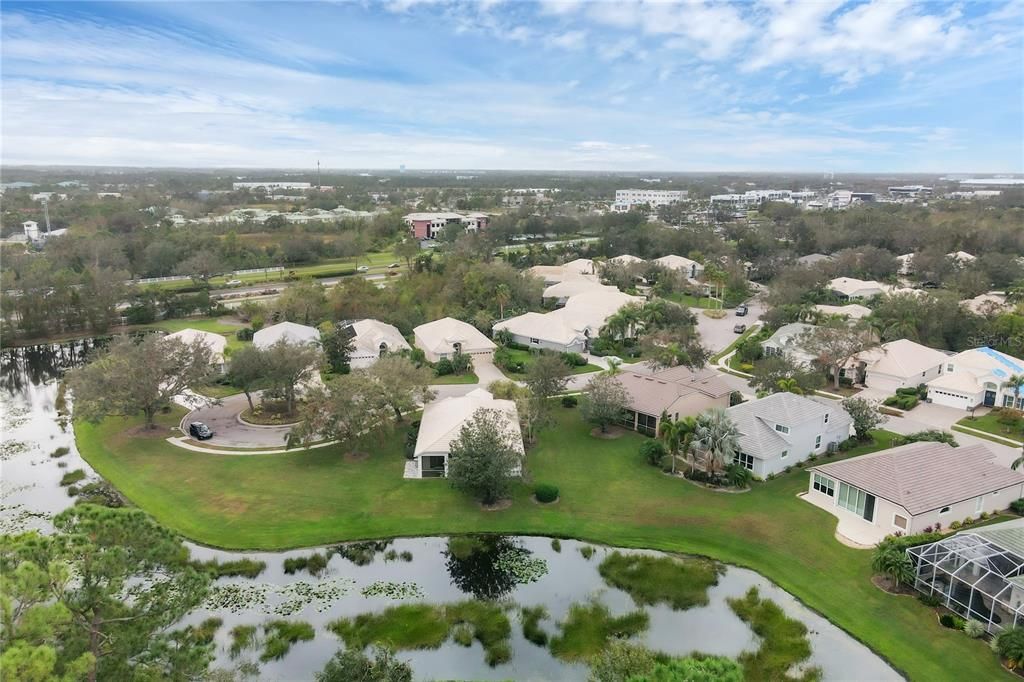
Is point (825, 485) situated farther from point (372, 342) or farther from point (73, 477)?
point (73, 477)

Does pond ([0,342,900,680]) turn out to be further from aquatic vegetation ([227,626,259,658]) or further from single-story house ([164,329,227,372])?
single-story house ([164,329,227,372])

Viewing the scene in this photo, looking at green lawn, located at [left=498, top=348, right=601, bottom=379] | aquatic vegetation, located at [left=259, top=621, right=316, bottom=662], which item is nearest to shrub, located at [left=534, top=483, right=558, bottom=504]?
aquatic vegetation, located at [left=259, top=621, right=316, bottom=662]

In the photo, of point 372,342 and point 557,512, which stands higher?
point 372,342

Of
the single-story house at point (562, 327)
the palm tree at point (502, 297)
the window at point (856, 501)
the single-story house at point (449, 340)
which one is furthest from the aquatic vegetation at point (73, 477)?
the palm tree at point (502, 297)

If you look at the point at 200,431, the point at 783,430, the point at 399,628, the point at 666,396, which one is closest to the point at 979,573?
the point at 783,430

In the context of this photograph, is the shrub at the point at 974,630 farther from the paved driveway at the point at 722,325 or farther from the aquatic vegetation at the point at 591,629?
the paved driveway at the point at 722,325
